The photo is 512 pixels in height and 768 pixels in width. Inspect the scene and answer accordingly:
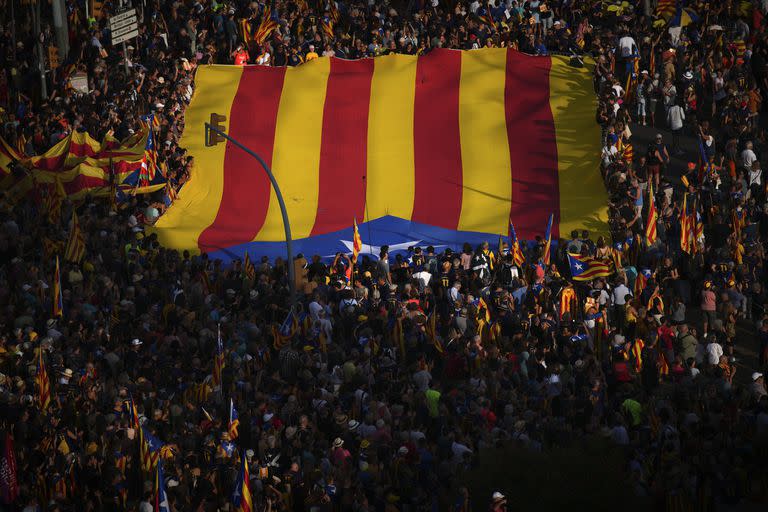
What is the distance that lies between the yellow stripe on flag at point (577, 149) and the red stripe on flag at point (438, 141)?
198cm

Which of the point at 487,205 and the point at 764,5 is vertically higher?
the point at 764,5

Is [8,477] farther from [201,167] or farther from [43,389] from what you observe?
[201,167]

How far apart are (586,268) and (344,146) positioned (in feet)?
27.0

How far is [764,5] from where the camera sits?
35.9 meters

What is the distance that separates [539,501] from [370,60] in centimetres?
1875

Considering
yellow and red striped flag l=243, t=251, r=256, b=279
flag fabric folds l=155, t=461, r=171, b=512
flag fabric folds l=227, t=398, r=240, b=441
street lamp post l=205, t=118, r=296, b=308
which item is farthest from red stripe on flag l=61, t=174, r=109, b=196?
flag fabric folds l=155, t=461, r=171, b=512

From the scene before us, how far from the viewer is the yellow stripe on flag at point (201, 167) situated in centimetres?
3297

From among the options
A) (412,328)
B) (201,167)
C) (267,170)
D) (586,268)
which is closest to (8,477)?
(412,328)

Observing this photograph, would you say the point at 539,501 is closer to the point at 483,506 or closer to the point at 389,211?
the point at 483,506

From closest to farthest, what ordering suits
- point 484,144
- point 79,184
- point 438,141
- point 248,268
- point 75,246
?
1. point 75,246
2. point 248,268
3. point 79,184
4. point 484,144
5. point 438,141

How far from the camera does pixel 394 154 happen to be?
113 feet

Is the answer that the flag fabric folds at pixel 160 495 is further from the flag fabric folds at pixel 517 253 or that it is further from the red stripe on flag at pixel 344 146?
the red stripe on flag at pixel 344 146

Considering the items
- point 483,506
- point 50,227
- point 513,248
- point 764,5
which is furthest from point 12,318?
point 764,5

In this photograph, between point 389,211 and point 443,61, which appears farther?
point 443,61
